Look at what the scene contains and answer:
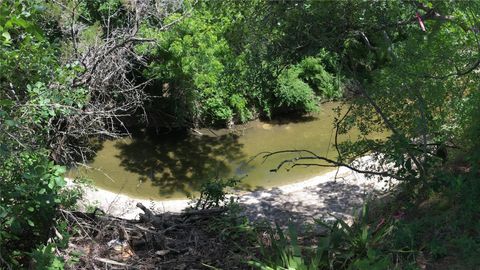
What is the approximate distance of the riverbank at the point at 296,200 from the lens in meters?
9.37

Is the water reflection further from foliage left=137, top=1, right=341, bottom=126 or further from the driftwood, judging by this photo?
the driftwood

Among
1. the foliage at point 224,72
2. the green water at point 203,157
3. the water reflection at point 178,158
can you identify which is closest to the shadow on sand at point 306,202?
the green water at point 203,157

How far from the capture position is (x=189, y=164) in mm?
12305

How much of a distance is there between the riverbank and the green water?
557 millimetres

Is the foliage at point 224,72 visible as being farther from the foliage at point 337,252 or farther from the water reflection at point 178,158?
the foliage at point 337,252

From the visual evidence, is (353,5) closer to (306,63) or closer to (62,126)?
(62,126)

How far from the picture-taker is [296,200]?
1012 cm

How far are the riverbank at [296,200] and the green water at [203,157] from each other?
0.56 meters

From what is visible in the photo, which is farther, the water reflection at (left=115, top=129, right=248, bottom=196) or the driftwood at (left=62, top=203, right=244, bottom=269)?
the water reflection at (left=115, top=129, right=248, bottom=196)

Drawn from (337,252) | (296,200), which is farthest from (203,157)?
(337,252)

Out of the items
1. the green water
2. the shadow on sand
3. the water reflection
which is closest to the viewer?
the shadow on sand

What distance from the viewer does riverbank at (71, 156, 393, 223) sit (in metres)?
9.37

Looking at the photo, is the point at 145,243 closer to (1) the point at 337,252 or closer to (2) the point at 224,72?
(1) the point at 337,252

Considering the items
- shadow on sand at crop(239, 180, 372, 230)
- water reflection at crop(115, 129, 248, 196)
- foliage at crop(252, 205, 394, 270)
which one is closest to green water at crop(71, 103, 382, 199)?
water reflection at crop(115, 129, 248, 196)
